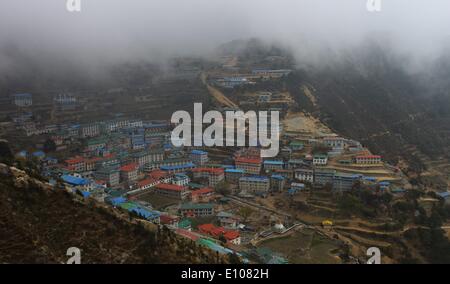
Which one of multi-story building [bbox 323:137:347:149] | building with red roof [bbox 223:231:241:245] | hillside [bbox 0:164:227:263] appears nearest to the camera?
hillside [bbox 0:164:227:263]

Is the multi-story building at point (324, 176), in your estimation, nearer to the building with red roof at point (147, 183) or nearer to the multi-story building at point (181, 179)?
the multi-story building at point (181, 179)

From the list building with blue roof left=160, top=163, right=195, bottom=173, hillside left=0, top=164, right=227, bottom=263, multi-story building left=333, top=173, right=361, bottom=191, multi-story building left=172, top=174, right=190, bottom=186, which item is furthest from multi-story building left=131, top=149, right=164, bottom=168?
hillside left=0, top=164, right=227, bottom=263

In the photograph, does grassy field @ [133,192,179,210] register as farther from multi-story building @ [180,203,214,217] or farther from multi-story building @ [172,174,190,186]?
multi-story building @ [172,174,190,186]

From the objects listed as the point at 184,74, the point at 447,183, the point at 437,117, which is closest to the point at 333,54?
the point at 437,117

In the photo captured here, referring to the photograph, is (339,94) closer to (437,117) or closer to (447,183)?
(437,117)
